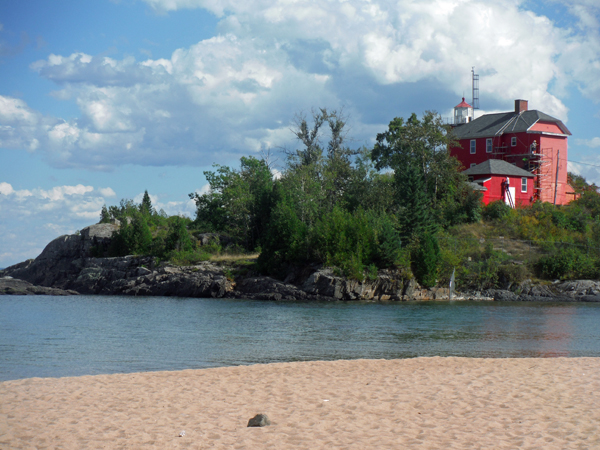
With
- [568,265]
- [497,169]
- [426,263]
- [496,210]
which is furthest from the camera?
[497,169]

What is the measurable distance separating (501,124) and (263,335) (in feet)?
190

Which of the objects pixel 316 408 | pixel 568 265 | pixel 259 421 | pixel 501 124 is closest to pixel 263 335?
pixel 316 408

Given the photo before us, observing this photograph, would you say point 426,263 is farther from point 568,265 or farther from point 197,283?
point 197,283

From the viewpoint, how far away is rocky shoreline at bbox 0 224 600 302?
53500 millimetres

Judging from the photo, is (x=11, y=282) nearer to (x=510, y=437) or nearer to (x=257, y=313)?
(x=257, y=313)

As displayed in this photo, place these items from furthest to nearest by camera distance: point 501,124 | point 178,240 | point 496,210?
1. point 501,124
2. point 178,240
3. point 496,210

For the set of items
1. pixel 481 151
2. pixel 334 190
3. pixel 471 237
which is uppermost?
pixel 481 151

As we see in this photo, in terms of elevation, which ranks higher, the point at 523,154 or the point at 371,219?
the point at 523,154

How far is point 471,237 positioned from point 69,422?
5493 cm

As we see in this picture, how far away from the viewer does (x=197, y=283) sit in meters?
58.3

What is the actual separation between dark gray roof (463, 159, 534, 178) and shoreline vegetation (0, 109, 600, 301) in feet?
11.3

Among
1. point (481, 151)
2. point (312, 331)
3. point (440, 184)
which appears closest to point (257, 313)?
point (312, 331)

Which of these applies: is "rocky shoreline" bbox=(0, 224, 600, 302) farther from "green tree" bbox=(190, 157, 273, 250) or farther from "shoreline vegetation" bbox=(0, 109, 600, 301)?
"green tree" bbox=(190, 157, 273, 250)

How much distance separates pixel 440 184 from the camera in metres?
66.4
